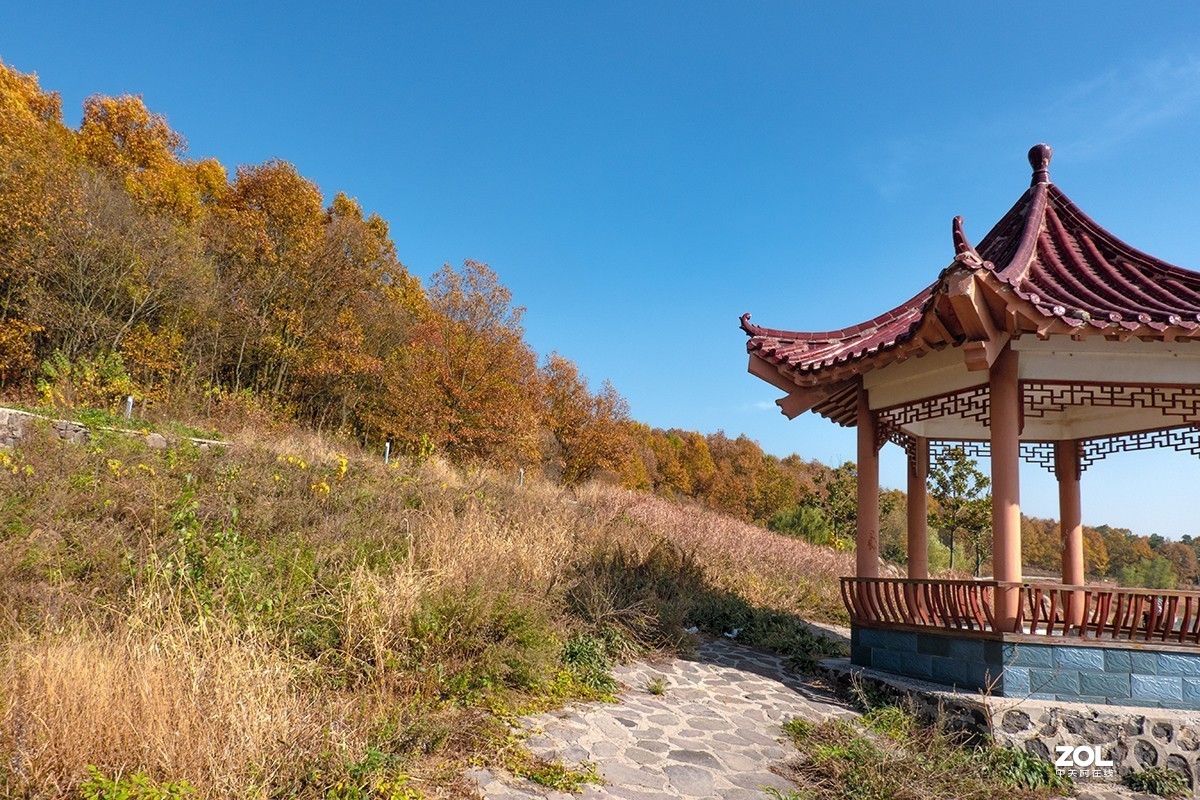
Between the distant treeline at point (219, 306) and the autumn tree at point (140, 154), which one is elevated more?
the autumn tree at point (140, 154)

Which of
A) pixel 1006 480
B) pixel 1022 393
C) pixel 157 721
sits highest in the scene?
pixel 1022 393

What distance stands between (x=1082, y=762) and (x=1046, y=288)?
3.31 meters

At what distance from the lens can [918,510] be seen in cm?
691

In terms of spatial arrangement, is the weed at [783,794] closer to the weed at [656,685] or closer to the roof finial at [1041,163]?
the weed at [656,685]

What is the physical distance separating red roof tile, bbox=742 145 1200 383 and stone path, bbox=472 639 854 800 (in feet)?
8.80

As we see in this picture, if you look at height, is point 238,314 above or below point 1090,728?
above

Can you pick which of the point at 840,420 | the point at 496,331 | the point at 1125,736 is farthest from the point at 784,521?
the point at 1125,736

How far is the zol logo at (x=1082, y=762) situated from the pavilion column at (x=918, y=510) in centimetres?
240

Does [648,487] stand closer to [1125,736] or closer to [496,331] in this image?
[496,331]

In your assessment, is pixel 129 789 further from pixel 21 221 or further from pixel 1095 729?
pixel 21 221

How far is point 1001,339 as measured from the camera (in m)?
4.77

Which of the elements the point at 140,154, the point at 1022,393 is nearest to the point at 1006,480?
the point at 1022,393

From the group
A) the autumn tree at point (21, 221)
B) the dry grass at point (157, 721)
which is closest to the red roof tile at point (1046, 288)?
the dry grass at point (157, 721)

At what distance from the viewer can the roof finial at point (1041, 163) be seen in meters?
6.32
